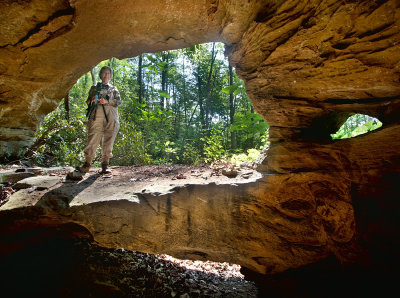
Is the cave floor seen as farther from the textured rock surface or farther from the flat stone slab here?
the textured rock surface

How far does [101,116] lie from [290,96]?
404cm

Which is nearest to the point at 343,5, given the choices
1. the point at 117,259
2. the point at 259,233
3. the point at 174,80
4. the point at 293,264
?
the point at 259,233

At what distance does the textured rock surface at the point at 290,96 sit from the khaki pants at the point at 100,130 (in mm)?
1325

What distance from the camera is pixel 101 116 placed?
4523mm

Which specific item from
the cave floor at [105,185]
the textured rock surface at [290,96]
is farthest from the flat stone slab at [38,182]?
the textured rock surface at [290,96]

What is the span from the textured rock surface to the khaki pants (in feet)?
4.35

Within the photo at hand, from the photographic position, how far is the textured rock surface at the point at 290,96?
2.70 metres

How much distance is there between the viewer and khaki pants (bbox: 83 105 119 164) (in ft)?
14.6

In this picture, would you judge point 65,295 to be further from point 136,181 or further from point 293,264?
point 293,264

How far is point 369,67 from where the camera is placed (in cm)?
274

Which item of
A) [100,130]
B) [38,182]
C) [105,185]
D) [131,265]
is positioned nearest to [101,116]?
[100,130]

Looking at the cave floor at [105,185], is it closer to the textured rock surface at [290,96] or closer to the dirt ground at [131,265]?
the dirt ground at [131,265]

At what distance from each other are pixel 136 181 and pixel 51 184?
163cm

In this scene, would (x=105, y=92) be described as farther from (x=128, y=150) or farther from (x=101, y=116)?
(x=128, y=150)
